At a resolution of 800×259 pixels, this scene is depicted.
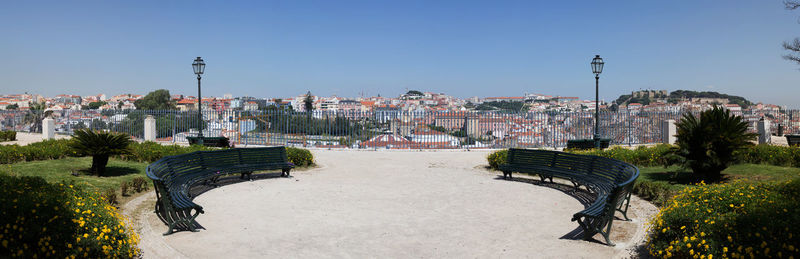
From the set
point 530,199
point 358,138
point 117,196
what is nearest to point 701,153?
point 530,199

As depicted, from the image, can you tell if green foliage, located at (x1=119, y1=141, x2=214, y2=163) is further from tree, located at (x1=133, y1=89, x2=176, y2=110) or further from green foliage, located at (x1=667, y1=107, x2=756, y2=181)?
tree, located at (x1=133, y1=89, x2=176, y2=110)

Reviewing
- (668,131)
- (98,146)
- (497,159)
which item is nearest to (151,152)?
(98,146)

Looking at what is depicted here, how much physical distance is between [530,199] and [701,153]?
11.9 feet

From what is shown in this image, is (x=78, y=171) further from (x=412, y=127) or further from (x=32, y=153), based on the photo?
(x=412, y=127)

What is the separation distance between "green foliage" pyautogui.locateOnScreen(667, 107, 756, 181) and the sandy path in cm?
199

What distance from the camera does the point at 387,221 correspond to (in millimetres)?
7387

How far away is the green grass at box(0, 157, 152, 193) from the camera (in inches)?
399

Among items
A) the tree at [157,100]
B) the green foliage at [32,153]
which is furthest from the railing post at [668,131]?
the tree at [157,100]

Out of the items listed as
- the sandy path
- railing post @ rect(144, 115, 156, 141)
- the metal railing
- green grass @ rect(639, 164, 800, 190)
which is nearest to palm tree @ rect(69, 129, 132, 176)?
the sandy path

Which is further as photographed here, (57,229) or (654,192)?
(654,192)

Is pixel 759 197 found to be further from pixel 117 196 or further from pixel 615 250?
pixel 117 196

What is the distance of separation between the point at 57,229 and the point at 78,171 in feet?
24.5

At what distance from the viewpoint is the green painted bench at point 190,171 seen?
265 inches

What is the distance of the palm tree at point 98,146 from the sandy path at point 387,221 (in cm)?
298
